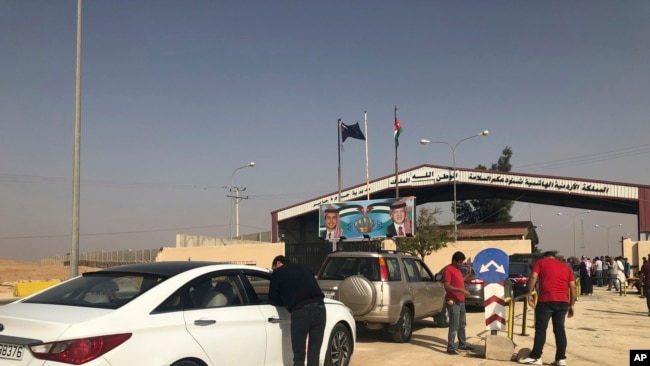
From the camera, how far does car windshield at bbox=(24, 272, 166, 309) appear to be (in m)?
5.24

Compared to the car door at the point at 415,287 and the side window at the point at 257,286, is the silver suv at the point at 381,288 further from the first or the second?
the side window at the point at 257,286

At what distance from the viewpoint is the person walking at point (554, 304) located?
886 centimetres

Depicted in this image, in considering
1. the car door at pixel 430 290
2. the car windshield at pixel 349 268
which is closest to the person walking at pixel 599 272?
the car door at pixel 430 290

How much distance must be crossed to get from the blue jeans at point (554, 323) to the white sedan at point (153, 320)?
175 inches

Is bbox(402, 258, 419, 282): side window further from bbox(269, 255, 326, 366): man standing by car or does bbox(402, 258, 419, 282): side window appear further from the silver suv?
bbox(269, 255, 326, 366): man standing by car

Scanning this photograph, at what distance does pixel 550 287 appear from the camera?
894cm

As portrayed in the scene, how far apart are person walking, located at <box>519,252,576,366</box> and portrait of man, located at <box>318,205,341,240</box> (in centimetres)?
2123

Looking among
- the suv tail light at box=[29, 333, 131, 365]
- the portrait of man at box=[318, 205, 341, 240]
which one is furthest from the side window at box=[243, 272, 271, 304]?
the portrait of man at box=[318, 205, 341, 240]

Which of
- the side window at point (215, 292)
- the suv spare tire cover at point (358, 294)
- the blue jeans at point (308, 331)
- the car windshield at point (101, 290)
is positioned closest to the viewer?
the car windshield at point (101, 290)

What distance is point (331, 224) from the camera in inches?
1196

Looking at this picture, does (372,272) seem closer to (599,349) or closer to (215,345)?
(599,349)

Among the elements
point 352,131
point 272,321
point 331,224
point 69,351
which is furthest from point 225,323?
point 352,131

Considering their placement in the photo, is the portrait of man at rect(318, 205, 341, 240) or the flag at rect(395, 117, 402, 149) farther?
the flag at rect(395, 117, 402, 149)

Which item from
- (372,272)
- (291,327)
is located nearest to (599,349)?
(372,272)
